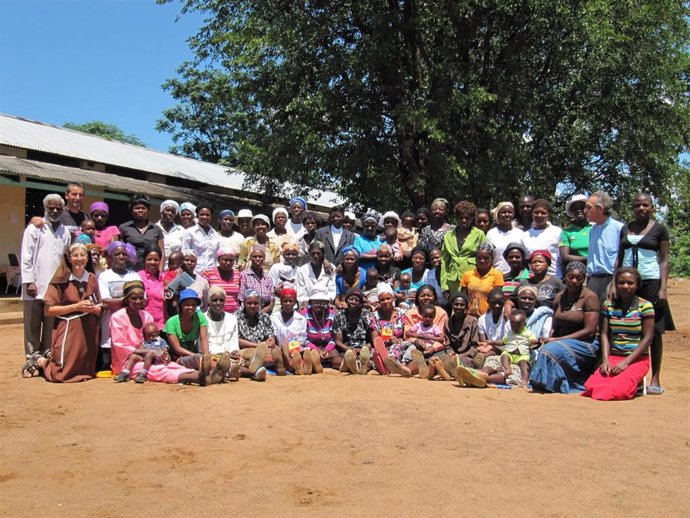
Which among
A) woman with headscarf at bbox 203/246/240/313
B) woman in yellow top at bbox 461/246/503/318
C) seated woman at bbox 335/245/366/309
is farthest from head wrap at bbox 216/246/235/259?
woman in yellow top at bbox 461/246/503/318

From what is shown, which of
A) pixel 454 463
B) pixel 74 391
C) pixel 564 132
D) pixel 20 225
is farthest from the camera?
pixel 564 132

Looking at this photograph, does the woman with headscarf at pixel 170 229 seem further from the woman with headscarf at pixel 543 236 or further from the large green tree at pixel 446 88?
the large green tree at pixel 446 88

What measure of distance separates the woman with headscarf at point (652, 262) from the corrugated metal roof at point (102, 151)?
12.1 meters

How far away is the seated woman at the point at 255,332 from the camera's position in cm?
767

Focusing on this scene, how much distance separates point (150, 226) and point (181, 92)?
29867 mm

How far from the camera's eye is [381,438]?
191 inches

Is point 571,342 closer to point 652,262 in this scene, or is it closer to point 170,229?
point 652,262

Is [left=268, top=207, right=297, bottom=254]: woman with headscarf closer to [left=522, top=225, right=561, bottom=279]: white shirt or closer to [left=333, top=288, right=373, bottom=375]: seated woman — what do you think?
[left=333, top=288, right=373, bottom=375]: seated woman

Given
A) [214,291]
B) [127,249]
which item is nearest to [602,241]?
[214,291]

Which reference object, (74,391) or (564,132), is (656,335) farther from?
(564,132)

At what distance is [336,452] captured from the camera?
178 inches

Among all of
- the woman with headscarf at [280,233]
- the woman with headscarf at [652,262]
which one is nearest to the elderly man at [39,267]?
the woman with headscarf at [280,233]

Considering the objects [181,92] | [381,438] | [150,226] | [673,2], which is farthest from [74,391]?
[181,92]

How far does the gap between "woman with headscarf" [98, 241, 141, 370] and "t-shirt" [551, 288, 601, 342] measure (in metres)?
4.46
